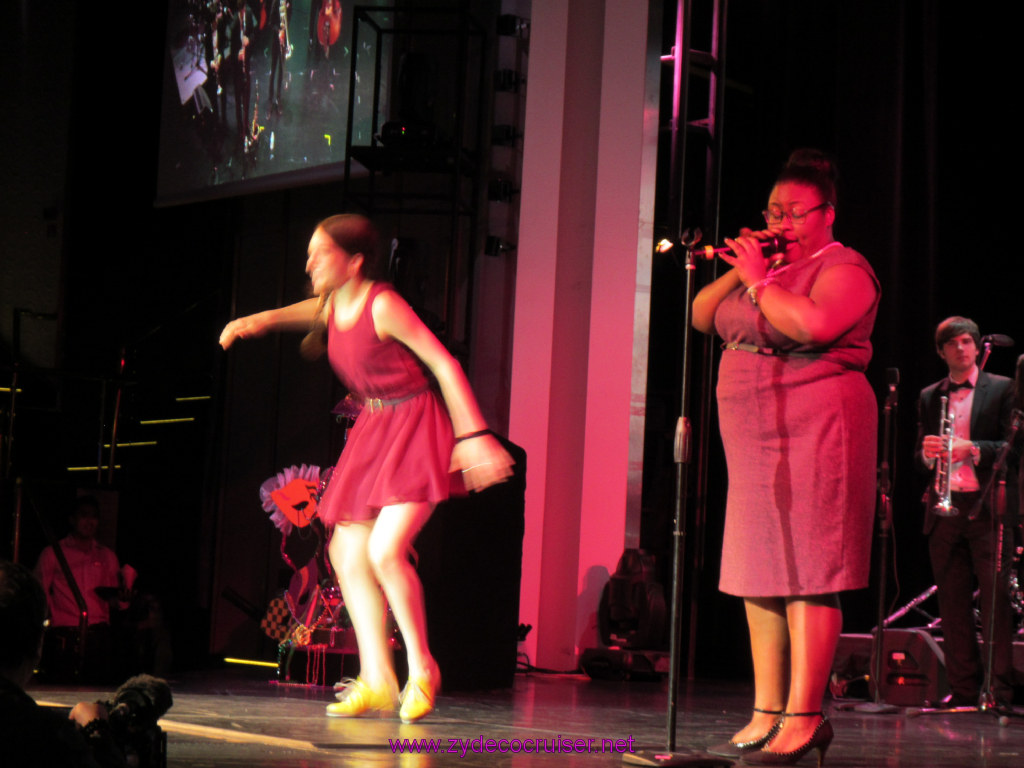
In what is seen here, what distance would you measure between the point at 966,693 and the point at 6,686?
520 centimetres

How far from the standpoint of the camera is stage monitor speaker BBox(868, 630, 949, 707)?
583 cm

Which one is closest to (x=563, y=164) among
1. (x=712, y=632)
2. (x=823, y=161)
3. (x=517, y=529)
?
(x=517, y=529)

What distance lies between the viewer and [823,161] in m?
3.34

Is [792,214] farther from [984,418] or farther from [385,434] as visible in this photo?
[984,418]

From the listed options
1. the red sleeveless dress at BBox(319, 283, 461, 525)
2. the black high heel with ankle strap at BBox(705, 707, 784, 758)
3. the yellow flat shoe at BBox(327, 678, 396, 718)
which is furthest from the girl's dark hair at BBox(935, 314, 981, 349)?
the yellow flat shoe at BBox(327, 678, 396, 718)

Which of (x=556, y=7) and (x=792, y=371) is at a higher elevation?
(x=556, y=7)

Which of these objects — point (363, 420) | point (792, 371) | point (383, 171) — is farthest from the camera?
point (383, 171)

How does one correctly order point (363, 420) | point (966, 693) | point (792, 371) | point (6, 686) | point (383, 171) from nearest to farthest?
point (6, 686) → point (792, 371) → point (363, 420) → point (966, 693) → point (383, 171)

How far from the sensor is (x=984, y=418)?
19.4ft

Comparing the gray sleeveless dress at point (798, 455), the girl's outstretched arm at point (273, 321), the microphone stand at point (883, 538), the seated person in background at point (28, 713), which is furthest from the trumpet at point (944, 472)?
the seated person in background at point (28, 713)

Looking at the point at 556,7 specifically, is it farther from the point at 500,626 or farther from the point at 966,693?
the point at 966,693

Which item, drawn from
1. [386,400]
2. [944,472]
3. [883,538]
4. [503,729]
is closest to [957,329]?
[944,472]

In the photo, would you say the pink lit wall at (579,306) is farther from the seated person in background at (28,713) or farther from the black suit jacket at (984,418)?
the seated person in background at (28,713)

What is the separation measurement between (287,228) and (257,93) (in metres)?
0.93
